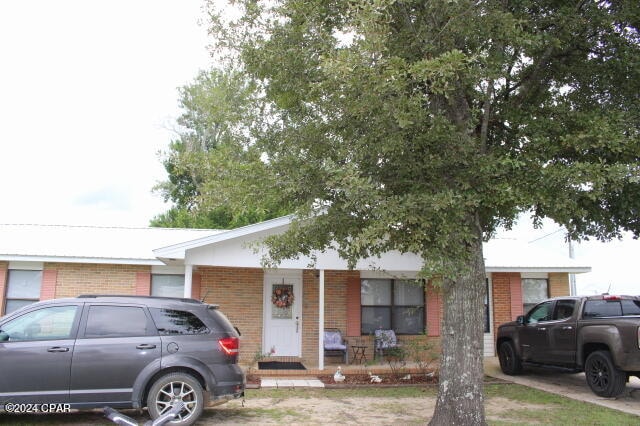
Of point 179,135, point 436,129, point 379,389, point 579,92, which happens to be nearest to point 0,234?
point 379,389

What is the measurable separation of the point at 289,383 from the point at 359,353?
140 inches

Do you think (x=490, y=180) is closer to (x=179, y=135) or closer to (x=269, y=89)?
(x=269, y=89)

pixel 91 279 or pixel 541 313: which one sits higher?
pixel 91 279

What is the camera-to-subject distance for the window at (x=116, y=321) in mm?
7602

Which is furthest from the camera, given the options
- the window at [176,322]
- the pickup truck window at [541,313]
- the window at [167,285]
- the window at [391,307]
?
the window at [391,307]

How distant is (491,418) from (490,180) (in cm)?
394

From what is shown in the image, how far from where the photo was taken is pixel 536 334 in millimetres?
11938

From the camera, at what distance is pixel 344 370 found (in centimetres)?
1308

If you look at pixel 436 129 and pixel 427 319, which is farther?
pixel 427 319

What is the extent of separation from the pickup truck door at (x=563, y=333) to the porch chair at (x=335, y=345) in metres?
4.96

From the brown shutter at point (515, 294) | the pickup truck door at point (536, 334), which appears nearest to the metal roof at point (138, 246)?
the brown shutter at point (515, 294)

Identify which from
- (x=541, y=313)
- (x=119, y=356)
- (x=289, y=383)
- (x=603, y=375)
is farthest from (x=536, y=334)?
(x=119, y=356)

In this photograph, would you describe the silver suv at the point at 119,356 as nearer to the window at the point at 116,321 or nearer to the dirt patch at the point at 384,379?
the window at the point at 116,321

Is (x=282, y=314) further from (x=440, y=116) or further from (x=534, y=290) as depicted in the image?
(x=440, y=116)
